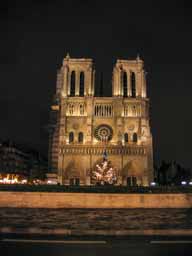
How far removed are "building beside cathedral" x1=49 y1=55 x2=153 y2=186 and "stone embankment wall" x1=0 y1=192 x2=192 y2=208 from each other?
22507mm

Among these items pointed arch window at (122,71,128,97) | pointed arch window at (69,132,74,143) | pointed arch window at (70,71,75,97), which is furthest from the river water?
pointed arch window at (122,71,128,97)

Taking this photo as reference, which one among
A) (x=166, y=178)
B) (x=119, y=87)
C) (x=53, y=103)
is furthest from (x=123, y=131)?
(x=166, y=178)

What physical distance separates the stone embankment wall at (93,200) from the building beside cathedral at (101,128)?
2251 centimetres

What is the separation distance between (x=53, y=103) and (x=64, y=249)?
219 ft

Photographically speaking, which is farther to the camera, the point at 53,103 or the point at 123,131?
the point at 53,103

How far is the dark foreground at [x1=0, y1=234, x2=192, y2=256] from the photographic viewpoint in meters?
6.84

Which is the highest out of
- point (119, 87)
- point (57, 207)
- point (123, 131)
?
point (119, 87)

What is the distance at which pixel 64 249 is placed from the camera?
7184mm

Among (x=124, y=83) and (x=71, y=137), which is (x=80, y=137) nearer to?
(x=71, y=137)

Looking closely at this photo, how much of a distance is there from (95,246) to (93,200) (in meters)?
27.7

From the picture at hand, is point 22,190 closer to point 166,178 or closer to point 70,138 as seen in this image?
point 70,138

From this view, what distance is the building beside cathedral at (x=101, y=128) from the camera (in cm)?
5919

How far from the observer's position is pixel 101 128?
62.2 m

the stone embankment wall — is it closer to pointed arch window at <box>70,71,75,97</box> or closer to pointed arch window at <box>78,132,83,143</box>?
pointed arch window at <box>78,132,83,143</box>
